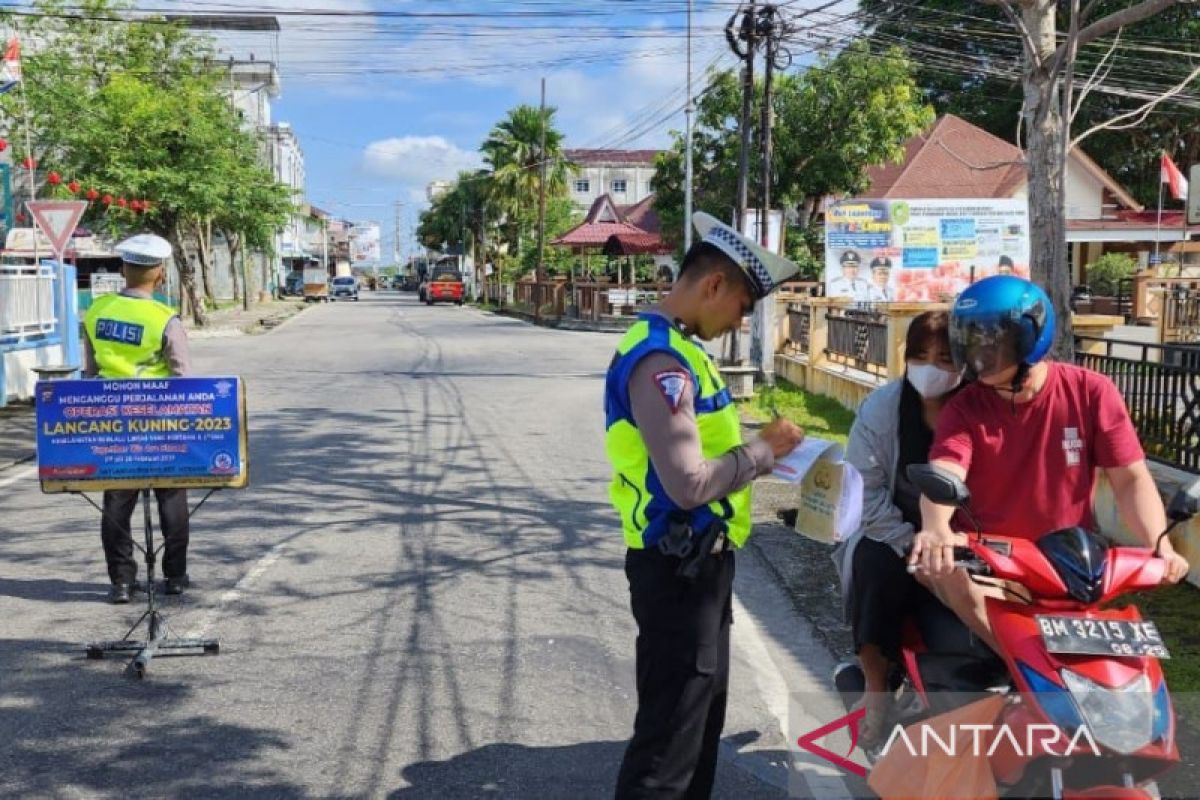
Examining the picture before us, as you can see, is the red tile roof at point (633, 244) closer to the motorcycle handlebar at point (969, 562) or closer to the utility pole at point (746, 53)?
the utility pole at point (746, 53)

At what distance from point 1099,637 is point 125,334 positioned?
16.4ft

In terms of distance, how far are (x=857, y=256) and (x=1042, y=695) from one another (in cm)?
1387

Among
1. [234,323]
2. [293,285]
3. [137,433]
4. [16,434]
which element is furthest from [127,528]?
[293,285]

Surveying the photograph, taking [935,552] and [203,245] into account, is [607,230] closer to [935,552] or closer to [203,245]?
[203,245]

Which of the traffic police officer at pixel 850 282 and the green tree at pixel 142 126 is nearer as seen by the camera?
the traffic police officer at pixel 850 282

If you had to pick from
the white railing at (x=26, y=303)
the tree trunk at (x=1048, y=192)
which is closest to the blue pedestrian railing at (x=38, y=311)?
the white railing at (x=26, y=303)

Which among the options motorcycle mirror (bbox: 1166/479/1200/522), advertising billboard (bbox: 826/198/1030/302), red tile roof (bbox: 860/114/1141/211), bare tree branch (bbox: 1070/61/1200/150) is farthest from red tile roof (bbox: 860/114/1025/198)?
motorcycle mirror (bbox: 1166/479/1200/522)

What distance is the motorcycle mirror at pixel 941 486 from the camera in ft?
9.36

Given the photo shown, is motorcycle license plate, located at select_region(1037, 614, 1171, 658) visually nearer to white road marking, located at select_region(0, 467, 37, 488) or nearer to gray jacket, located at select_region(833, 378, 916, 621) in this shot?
gray jacket, located at select_region(833, 378, 916, 621)

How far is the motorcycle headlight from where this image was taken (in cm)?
252

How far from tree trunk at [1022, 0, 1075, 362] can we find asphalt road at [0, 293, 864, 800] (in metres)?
2.62

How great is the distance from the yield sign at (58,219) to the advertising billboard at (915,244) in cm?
1068

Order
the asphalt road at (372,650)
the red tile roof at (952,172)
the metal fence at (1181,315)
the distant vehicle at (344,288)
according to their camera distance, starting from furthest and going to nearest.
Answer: the distant vehicle at (344,288) < the red tile roof at (952,172) < the metal fence at (1181,315) < the asphalt road at (372,650)

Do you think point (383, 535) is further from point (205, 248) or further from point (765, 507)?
point (205, 248)
